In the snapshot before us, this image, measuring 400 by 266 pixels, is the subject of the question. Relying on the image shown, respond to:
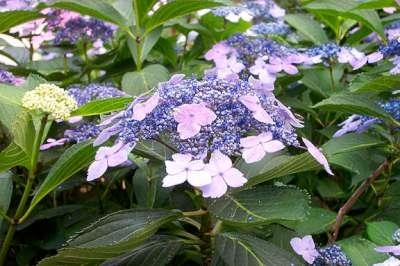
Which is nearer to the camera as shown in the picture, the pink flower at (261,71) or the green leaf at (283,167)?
the green leaf at (283,167)

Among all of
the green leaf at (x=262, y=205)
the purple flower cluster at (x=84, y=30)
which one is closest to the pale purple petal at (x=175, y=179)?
the green leaf at (x=262, y=205)

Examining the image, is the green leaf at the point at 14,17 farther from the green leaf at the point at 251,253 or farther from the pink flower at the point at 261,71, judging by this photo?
the green leaf at the point at 251,253

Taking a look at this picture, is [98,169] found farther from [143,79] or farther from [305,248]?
[143,79]

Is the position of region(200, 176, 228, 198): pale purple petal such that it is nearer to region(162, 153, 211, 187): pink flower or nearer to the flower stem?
region(162, 153, 211, 187): pink flower

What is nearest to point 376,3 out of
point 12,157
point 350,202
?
point 350,202

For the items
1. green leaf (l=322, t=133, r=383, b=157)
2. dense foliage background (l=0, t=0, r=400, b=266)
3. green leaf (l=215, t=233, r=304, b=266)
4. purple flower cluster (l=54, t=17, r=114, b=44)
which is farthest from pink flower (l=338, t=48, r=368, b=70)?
green leaf (l=215, t=233, r=304, b=266)

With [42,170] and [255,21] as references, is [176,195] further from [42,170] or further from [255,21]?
[255,21]

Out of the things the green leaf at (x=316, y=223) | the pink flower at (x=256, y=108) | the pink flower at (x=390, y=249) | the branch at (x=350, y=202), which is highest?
the pink flower at (x=256, y=108)
